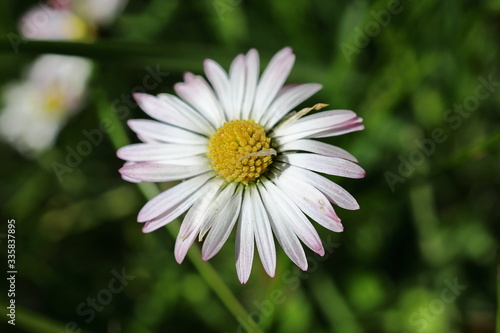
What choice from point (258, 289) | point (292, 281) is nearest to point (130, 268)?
point (258, 289)

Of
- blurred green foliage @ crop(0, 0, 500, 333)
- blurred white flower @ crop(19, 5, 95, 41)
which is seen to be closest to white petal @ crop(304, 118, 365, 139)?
blurred green foliage @ crop(0, 0, 500, 333)

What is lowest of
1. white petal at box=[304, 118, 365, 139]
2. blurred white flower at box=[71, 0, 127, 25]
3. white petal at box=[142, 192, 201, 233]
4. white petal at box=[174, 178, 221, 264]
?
white petal at box=[304, 118, 365, 139]

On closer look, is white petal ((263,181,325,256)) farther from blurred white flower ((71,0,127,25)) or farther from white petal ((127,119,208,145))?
blurred white flower ((71,0,127,25))

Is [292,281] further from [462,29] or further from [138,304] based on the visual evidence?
[462,29]

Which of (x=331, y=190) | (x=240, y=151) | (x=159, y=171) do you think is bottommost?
(x=331, y=190)

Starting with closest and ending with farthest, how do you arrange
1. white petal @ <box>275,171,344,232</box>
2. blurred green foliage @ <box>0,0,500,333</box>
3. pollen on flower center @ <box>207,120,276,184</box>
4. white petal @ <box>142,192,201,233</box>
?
white petal @ <box>275,171,344,232</box>
white petal @ <box>142,192,201,233</box>
pollen on flower center @ <box>207,120,276,184</box>
blurred green foliage @ <box>0,0,500,333</box>

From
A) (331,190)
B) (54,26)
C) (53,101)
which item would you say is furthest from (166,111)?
(53,101)

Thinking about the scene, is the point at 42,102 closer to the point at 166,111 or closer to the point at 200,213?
the point at 166,111
